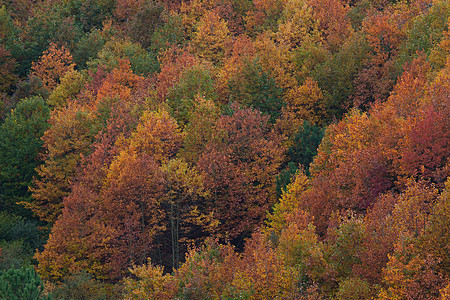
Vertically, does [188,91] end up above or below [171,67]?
above

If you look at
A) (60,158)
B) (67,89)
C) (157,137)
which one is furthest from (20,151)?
(67,89)

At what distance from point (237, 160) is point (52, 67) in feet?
156

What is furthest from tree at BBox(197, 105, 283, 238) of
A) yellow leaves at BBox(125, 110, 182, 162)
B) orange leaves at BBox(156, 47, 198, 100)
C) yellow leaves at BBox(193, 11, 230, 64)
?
yellow leaves at BBox(193, 11, 230, 64)

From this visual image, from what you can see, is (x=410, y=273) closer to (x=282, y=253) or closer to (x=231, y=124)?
(x=282, y=253)

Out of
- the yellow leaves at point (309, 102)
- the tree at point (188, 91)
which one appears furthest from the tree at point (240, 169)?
the yellow leaves at point (309, 102)

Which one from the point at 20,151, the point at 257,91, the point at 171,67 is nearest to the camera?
the point at 20,151

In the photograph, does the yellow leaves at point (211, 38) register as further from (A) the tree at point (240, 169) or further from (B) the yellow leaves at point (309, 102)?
(A) the tree at point (240, 169)

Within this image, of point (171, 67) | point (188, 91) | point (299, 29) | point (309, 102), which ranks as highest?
point (299, 29)

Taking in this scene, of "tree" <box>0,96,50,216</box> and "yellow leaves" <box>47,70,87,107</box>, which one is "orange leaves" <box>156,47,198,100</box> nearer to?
"yellow leaves" <box>47,70,87,107</box>

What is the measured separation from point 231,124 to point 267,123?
707 centimetres

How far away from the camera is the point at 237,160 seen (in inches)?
2611

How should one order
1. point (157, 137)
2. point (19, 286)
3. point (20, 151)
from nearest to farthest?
point (19, 286) → point (157, 137) → point (20, 151)

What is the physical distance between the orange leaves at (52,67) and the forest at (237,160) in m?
0.46

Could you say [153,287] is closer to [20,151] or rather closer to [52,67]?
[20,151]
